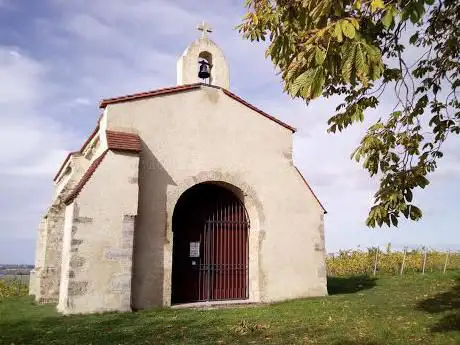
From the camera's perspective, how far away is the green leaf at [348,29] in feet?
11.2

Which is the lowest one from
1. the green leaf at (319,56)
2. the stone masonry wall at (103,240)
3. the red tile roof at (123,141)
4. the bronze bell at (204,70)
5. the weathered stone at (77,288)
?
the weathered stone at (77,288)

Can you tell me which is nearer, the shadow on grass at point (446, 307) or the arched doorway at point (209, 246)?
the shadow on grass at point (446, 307)

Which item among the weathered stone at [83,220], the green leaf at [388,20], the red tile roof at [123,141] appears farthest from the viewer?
the red tile roof at [123,141]

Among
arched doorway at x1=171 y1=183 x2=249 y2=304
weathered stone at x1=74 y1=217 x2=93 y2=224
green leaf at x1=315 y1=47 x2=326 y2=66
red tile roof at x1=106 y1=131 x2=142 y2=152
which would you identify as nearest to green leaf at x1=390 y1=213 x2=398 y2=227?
green leaf at x1=315 y1=47 x2=326 y2=66

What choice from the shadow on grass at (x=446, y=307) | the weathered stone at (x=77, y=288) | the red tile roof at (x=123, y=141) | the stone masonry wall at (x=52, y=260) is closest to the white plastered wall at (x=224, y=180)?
the red tile roof at (x=123, y=141)

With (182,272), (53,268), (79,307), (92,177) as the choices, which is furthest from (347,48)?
(53,268)

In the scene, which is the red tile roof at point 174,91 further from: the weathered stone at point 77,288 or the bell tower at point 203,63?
Answer: the weathered stone at point 77,288

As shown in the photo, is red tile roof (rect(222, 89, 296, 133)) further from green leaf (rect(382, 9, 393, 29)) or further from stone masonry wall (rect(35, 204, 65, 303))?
green leaf (rect(382, 9, 393, 29))

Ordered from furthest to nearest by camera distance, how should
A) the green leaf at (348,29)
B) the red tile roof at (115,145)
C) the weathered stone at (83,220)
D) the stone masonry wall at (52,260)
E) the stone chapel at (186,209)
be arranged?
the stone masonry wall at (52,260) < the red tile roof at (115,145) < the stone chapel at (186,209) < the weathered stone at (83,220) < the green leaf at (348,29)

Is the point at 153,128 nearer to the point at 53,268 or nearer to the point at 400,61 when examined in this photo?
the point at 53,268

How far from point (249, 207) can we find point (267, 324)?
4.01 m

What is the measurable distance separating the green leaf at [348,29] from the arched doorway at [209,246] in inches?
314

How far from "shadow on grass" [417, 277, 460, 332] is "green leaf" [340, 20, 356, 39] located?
561 cm

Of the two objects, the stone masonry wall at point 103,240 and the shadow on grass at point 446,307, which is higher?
the stone masonry wall at point 103,240
